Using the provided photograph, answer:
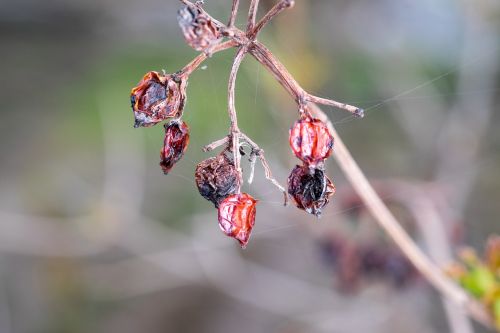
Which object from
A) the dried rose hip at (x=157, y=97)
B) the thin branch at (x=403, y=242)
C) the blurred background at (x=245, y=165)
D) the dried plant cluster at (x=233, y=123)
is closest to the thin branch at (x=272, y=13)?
the dried plant cluster at (x=233, y=123)

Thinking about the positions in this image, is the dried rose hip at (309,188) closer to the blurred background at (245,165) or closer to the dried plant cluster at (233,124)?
the dried plant cluster at (233,124)

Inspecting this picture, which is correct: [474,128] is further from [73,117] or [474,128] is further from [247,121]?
[73,117]

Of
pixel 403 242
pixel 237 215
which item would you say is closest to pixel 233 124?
pixel 237 215

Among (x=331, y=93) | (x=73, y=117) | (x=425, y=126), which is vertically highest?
(x=73, y=117)

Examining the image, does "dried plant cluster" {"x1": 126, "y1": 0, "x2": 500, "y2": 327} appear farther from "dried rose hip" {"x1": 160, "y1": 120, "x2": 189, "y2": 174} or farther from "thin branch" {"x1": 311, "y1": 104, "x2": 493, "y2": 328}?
"thin branch" {"x1": 311, "y1": 104, "x2": 493, "y2": 328}

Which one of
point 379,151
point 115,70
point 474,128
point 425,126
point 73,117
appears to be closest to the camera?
point 474,128

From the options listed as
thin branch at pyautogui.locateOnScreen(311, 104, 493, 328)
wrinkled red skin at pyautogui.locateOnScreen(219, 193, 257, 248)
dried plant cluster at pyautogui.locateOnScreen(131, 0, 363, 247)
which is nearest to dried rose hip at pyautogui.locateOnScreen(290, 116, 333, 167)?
dried plant cluster at pyautogui.locateOnScreen(131, 0, 363, 247)

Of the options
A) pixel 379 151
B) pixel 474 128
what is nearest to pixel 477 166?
pixel 474 128
